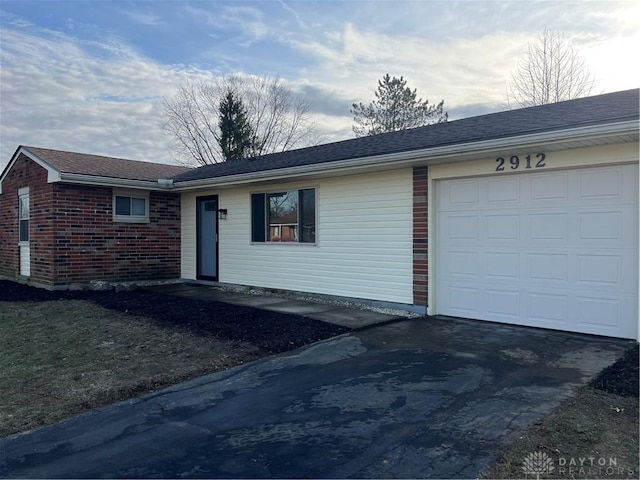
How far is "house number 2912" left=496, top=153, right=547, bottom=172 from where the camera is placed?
684 centimetres

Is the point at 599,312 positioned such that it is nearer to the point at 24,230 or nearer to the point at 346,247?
the point at 346,247

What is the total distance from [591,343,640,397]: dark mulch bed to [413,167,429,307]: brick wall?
11.2 ft

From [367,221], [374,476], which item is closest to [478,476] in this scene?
[374,476]

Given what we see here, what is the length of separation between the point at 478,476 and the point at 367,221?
6684 mm

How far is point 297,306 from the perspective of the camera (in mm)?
9094

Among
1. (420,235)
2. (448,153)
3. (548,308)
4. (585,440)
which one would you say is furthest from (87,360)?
(548,308)

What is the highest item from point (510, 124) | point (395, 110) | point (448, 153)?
point (395, 110)

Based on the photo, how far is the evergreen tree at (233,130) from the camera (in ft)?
108

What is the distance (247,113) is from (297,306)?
2727cm

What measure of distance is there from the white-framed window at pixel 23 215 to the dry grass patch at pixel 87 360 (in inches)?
214

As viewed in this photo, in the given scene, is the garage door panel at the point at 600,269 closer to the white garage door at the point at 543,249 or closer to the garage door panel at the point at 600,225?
the white garage door at the point at 543,249

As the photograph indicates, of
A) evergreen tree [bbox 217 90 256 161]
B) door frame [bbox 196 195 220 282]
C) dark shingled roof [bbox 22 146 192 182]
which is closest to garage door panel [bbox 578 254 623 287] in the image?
door frame [bbox 196 195 220 282]

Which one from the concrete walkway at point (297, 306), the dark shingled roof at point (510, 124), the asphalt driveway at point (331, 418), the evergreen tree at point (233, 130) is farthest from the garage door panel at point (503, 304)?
the evergreen tree at point (233, 130)

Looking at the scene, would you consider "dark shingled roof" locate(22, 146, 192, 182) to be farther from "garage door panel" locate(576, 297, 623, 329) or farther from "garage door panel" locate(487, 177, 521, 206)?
"garage door panel" locate(576, 297, 623, 329)
